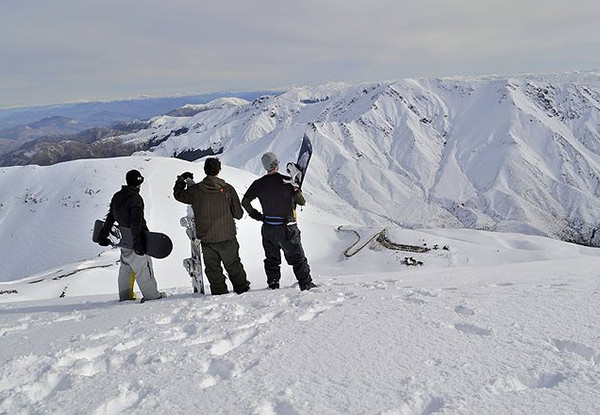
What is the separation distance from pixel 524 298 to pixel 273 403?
174 inches

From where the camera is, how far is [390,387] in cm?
362

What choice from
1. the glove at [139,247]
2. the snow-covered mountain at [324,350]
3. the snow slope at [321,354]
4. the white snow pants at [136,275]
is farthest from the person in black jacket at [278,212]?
the white snow pants at [136,275]

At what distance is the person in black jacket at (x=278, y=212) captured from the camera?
26.7ft

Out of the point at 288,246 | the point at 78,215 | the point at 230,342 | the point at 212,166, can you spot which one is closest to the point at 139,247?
the point at 212,166

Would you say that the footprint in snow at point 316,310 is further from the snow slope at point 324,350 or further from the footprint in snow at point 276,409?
the footprint in snow at point 276,409

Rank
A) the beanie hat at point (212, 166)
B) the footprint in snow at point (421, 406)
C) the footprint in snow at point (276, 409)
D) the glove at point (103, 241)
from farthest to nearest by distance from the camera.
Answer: the glove at point (103, 241)
the beanie hat at point (212, 166)
the footprint in snow at point (276, 409)
the footprint in snow at point (421, 406)

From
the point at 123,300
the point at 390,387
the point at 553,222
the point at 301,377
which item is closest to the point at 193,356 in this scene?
the point at 301,377

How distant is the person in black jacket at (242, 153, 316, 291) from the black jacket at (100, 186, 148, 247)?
2.00m

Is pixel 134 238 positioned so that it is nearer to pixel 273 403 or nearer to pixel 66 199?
pixel 273 403

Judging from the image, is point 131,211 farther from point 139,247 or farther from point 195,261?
point 195,261

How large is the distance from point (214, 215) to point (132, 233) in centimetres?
154

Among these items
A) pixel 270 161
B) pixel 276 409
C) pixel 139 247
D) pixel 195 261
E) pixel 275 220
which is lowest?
pixel 195 261

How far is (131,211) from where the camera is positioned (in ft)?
24.8

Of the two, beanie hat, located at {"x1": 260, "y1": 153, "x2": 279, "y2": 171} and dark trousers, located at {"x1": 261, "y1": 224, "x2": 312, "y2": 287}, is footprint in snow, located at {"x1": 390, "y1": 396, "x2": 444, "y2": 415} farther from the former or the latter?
beanie hat, located at {"x1": 260, "y1": 153, "x2": 279, "y2": 171}
